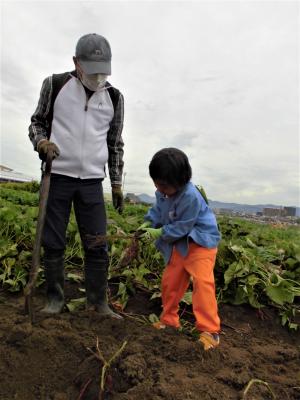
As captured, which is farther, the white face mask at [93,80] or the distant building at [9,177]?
the distant building at [9,177]

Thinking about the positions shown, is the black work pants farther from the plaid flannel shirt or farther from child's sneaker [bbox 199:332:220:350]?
child's sneaker [bbox 199:332:220:350]

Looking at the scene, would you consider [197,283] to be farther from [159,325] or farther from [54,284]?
[54,284]

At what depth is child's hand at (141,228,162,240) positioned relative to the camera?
9.19 feet

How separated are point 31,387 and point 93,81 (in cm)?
185

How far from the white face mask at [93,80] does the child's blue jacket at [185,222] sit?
0.82 meters

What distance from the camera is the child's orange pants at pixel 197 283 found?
A: 9.12 feet

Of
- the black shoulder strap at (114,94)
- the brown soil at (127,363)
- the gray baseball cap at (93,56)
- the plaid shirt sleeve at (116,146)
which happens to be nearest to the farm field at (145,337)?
the brown soil at (127,363)

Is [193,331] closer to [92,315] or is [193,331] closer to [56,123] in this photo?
[92,315]

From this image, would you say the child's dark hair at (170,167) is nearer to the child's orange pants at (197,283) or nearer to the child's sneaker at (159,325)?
the child's orange pants at (197,283)

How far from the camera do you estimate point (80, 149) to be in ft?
9.86

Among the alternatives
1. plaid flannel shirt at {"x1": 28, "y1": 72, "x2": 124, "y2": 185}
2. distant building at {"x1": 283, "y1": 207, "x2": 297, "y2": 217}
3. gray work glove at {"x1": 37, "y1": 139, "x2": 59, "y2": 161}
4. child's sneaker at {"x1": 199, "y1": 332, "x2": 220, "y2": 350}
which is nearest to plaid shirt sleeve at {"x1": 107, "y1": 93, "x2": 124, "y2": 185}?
plaid flannel shirt at {"x1": 28, "y1": 72, "x2": 124, "y2": 185}

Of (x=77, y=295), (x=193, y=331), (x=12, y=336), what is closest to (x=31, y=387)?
(x=12, y=336)

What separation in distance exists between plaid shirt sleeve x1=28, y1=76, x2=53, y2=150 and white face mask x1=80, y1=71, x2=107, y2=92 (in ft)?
0.73

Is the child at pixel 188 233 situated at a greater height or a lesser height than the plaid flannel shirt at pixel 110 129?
lesser
